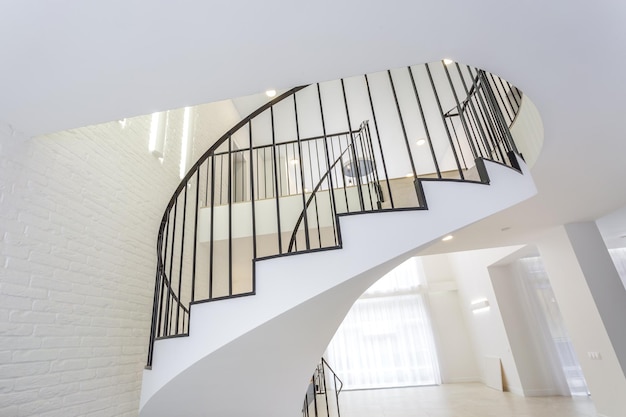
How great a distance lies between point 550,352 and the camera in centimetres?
627

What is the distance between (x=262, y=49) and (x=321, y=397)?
835 cm

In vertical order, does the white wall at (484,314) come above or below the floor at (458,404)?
above

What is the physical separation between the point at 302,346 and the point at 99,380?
1.58m

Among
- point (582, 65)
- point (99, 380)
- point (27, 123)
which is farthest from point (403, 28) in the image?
point (99, 380)

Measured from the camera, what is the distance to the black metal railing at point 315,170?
2506mm

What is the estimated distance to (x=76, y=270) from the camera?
239 centimetres

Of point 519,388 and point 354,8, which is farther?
point 519,388

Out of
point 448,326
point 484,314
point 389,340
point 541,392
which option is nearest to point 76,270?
point 541,392

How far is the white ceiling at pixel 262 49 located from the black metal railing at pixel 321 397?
439 cm

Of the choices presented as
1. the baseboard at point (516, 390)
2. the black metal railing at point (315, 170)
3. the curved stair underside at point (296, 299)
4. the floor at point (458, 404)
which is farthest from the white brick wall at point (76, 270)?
the baseboard at point (516, 390)

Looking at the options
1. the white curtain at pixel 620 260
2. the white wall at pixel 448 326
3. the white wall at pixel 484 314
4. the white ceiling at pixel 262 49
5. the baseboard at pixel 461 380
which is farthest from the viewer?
the white wall at pixel 448 326

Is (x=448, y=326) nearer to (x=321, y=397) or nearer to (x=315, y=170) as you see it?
(x=321, y=397)

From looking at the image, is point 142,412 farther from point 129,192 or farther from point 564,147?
point 564,147

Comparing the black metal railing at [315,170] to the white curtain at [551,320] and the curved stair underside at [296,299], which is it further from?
the white curtain at [551,320]
